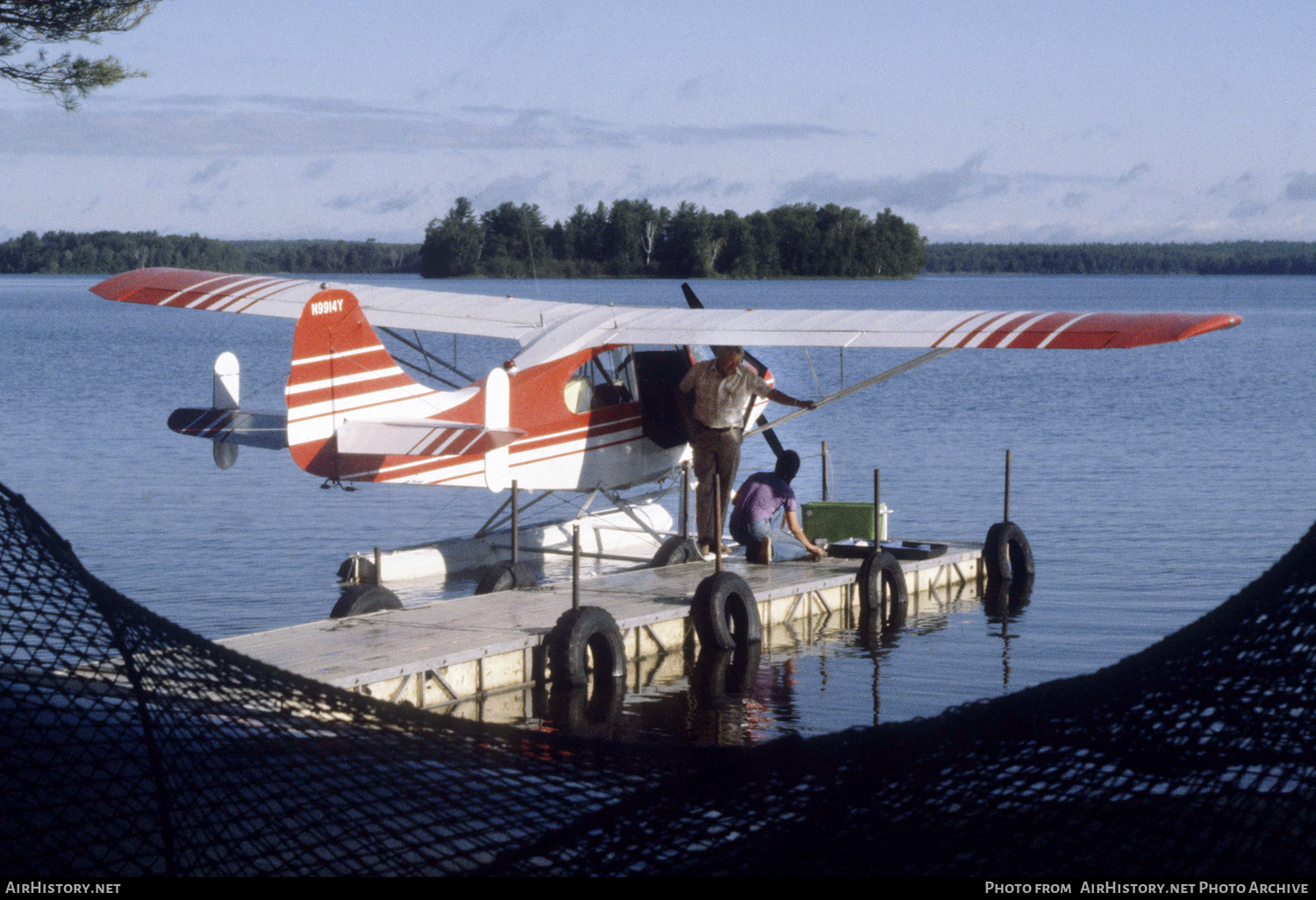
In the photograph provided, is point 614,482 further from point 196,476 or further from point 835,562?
point 196,476

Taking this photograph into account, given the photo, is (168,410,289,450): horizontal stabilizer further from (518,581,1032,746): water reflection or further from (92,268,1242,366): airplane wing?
(518,581,1032,746): water reflection

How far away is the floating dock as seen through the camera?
27.1 ft

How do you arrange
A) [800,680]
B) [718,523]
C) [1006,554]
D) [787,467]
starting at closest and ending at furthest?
[800,680], [718,523], [787,467], [1006,554]

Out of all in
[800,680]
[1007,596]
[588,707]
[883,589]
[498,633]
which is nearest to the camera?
[588,707]

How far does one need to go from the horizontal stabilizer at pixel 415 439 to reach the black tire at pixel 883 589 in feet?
10.5

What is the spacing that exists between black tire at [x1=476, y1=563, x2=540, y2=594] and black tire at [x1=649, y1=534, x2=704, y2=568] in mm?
1575

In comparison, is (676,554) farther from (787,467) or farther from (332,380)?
(332,380)

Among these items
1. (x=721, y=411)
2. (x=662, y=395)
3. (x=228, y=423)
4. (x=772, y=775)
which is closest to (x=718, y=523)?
(x=721, y=411)

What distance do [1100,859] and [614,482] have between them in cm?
879

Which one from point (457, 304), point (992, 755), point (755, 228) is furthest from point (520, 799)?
point (755, 228)

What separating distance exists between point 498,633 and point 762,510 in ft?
10.4

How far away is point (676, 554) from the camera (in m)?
12.1

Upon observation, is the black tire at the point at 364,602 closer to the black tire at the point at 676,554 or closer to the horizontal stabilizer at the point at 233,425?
the horizontal stabilizer at the point at 233,425

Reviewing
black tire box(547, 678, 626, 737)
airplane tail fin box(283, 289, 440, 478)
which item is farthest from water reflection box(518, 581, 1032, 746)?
airplane tail fin box(283, 289, 440, 478)
